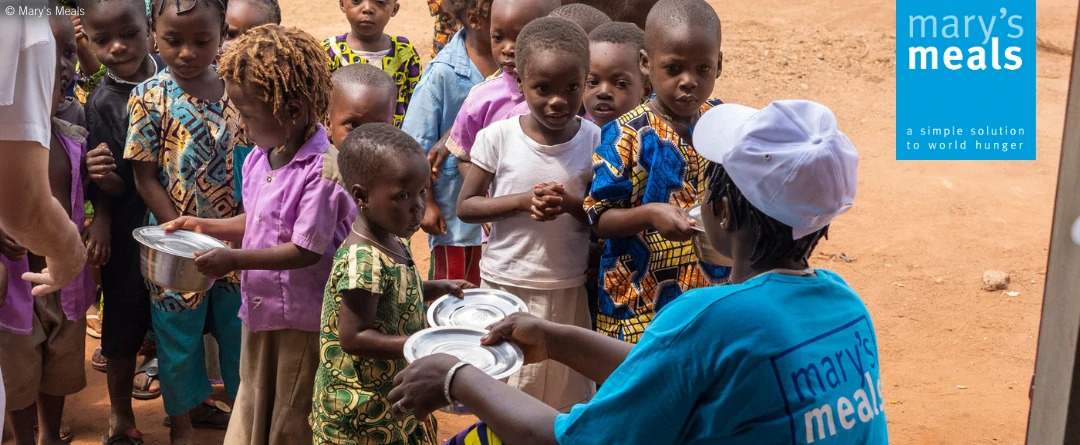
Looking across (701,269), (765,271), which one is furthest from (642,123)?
(765,271)

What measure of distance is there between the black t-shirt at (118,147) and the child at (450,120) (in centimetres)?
122

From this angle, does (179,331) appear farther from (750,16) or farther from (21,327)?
(750,16)

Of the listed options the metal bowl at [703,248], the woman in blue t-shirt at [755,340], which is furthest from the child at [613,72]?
the woman in blue t-shirt at [755,340]

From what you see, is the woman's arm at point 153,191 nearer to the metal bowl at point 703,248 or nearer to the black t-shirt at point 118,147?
the black t-shirt at point 118,147

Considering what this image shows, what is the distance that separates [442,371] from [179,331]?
2239 mm

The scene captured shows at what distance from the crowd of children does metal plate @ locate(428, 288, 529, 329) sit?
58 millimetres

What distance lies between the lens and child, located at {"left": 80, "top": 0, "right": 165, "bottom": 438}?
4211 mm

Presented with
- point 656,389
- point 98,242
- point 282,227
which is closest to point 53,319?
point 98,242

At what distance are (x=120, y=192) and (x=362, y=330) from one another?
1.82m

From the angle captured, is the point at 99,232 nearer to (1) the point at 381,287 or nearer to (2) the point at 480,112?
(2) the point at 480,112

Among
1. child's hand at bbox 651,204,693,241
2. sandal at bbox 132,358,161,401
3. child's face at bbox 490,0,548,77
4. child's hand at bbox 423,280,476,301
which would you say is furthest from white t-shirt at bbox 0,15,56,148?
sandal at bbox 132,358,161,401

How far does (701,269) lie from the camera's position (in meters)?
3.63

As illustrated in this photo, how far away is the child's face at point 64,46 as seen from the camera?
397 cm

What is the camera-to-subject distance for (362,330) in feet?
9.66
